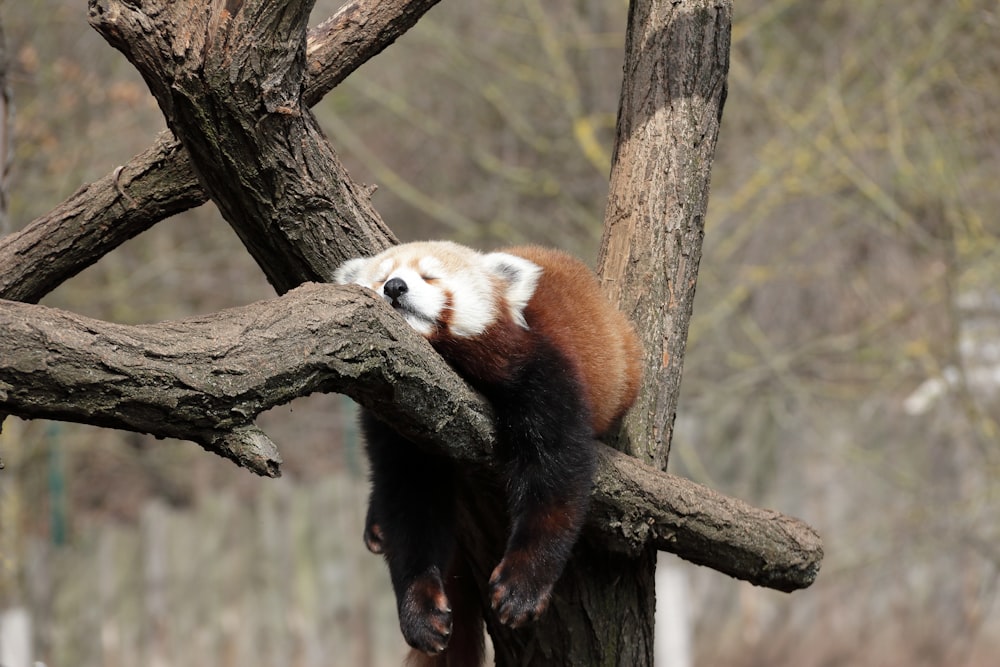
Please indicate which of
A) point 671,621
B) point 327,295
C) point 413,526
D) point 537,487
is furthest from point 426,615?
point 671,621

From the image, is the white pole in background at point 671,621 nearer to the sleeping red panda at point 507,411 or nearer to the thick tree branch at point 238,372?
the sleeping red panda at point 507,411

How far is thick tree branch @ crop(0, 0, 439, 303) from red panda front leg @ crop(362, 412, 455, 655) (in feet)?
2.47

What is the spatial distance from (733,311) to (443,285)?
14.2ft

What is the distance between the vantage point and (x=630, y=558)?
2705 millimetres

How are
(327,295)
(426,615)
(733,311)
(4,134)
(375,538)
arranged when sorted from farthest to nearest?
(733,311)
(4,134)
(375,538)
(426,615)
(327,295)

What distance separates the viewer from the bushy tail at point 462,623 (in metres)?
2.91

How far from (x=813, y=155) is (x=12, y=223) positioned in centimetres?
464

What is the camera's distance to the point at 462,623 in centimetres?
293

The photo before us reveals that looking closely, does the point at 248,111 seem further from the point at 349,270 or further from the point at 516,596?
the point at 516,596

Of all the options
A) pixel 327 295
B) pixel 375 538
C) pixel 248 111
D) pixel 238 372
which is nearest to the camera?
pixel 238 372

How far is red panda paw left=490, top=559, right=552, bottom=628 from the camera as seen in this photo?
2.25 metres

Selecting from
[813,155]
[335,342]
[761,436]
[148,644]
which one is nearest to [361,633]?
[148,644]

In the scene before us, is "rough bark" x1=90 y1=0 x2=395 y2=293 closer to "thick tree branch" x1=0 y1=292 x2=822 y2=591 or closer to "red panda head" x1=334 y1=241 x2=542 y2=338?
"red panda head" x1=334 y1=241 x2=542 y2=338

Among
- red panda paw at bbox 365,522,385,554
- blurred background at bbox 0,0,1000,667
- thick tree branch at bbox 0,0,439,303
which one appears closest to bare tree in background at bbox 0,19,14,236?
thick tree branch at bbox 0,0,439,303
